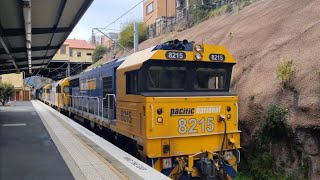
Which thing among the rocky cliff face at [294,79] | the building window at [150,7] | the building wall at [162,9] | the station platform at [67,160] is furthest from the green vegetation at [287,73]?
the building window at [150,7]

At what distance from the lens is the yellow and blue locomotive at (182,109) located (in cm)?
758

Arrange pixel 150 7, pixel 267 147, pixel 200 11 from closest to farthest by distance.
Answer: pixel 267 147 → pixel 200 11 → pixel 150 7

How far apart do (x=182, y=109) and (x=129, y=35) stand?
126 ft

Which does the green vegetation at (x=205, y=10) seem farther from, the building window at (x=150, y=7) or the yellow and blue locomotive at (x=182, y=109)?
the building window at (x=150, y=7)

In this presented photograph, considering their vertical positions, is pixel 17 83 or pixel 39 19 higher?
pixel 39 19

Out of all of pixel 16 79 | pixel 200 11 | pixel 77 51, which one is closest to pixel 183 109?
pixel 200 11

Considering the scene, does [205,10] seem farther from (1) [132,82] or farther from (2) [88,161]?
(2) [88,161]

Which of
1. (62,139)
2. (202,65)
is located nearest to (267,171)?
(202,65)

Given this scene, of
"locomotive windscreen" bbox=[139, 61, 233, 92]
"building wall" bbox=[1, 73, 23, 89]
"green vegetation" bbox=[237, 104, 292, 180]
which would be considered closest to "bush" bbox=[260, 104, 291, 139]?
"green vegetation" bbox=[237, 104, 292, 180]

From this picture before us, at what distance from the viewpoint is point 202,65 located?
8328mm

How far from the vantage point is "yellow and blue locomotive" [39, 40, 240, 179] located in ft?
24.9

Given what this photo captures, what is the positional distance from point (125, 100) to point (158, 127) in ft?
5.10

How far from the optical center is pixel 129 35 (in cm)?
4512

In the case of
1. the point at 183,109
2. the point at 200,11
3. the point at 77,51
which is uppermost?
the point at 77,51
